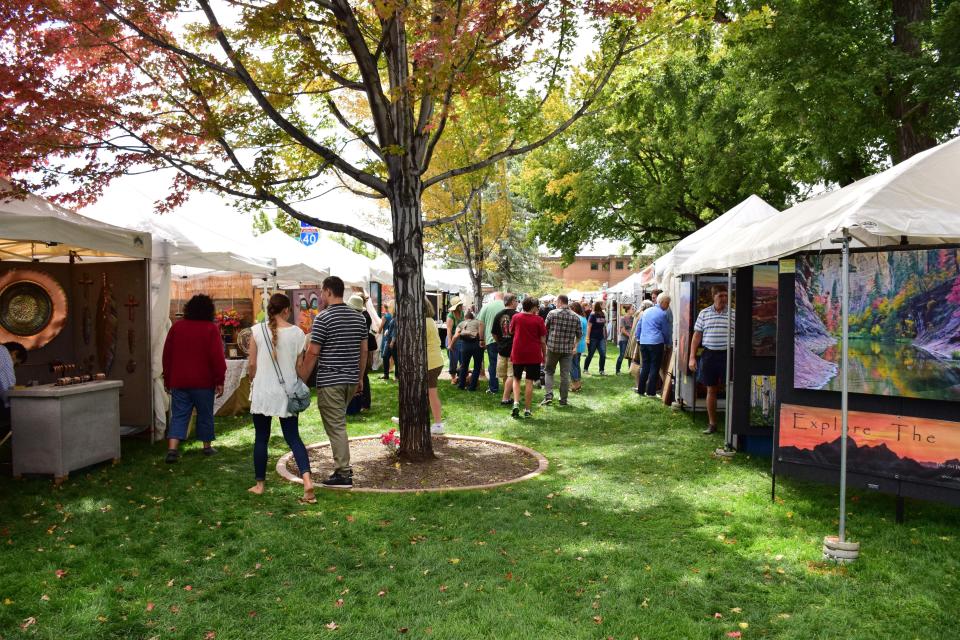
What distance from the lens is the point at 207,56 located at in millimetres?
7102

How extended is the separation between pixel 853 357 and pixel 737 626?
2.53 meters

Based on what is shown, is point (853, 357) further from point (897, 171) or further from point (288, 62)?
point (288, 62)

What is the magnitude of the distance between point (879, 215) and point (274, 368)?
15.3ft

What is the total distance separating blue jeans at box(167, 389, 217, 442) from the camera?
25.2 feet

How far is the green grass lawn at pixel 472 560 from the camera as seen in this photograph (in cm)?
382

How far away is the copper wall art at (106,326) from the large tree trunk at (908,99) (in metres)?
12.6

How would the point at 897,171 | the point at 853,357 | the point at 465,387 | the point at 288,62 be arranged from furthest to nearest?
the point at 465,387, the point at 288,62, the point at 853,357, the point at 897,171

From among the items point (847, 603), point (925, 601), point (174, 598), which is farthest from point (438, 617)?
point (925, 601)

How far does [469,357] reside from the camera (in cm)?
1337

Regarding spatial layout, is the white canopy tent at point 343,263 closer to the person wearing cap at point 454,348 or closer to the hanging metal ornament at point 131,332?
the person wearing cap at point 454,348

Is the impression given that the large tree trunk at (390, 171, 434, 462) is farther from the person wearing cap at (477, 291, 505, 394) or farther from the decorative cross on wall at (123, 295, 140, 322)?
the person wearing cap at (477, 291, 505, 394)

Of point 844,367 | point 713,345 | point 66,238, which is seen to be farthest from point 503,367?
point 844,367

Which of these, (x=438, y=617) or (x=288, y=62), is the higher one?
(x=288, y=62)

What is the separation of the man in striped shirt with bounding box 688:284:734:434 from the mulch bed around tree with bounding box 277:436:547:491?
2.69m
